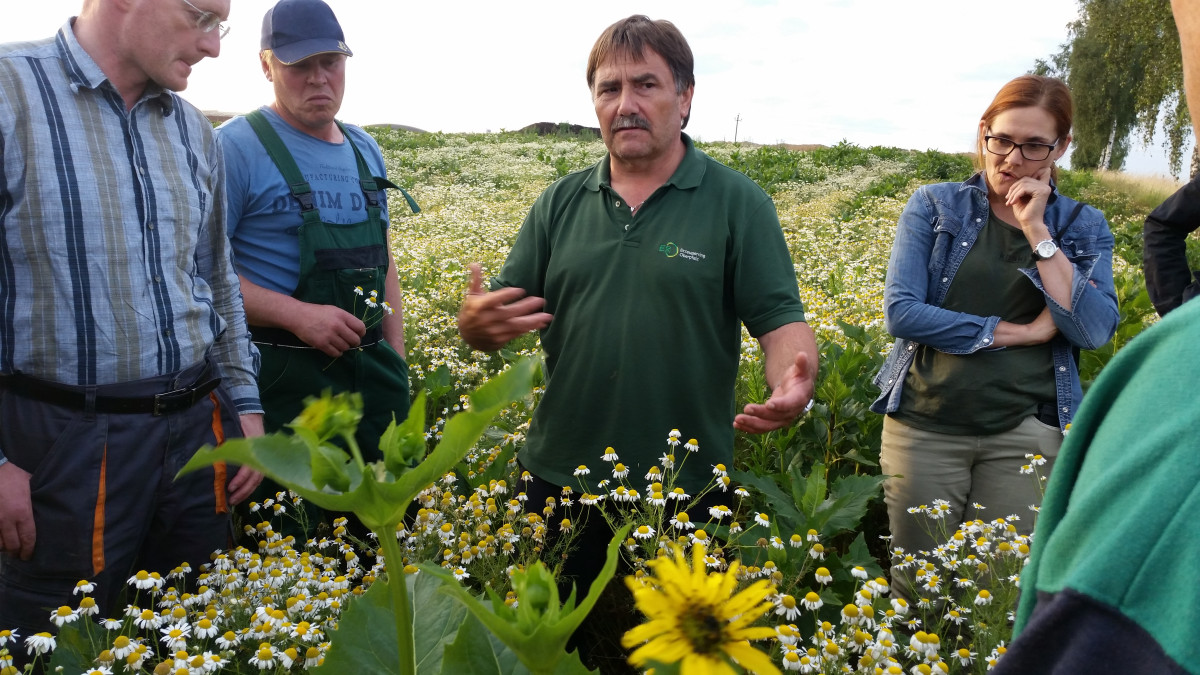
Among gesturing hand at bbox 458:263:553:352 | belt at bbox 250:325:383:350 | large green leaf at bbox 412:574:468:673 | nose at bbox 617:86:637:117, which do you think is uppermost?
nose at bbox 617:86:637:117

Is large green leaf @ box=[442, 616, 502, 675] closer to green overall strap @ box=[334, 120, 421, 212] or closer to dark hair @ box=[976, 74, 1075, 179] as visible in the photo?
green overall strap @ box=[334, 120, 421, 212]

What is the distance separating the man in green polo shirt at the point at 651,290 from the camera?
2.77 metres


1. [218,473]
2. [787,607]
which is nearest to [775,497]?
[787,607]

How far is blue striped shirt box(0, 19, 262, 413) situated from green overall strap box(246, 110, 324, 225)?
0.53 metres

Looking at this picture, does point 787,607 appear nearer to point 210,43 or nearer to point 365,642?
point 365,642

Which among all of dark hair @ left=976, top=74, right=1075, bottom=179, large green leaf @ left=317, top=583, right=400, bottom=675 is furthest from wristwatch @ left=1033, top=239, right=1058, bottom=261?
large green leaf @ left=317, top=583, right=400, bottom=675

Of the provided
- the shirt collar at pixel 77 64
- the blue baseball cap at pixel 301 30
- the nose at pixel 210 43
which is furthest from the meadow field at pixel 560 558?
the blue baseball cap at pixel 301 30

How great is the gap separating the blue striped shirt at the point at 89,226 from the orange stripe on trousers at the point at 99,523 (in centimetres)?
26

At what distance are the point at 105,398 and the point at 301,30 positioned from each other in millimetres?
1668

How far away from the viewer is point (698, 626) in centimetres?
68

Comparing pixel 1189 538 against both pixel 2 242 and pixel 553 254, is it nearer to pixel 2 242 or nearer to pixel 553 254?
pixel 553 254

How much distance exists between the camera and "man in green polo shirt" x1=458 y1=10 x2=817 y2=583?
2.77 m

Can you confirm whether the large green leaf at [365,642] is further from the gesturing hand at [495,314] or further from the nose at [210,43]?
the nose at [210,43]

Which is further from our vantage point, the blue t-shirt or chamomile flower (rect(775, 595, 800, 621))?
the blue t-shirt
